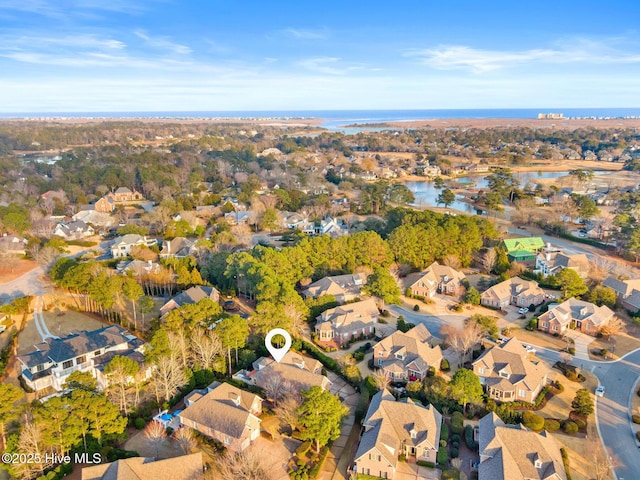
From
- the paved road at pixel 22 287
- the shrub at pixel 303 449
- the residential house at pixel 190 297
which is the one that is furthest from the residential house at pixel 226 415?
the paved road at pixel 22 287

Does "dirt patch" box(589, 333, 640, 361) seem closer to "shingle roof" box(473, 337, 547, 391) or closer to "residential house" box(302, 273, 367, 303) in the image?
"shingle roof" box(473, 337, 547, 391)

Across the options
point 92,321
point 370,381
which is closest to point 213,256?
point 92,321

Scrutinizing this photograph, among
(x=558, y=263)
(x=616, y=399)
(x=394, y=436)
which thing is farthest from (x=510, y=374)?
(x=558, y=263)

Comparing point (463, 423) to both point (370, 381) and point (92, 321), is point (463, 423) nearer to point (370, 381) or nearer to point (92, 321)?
point (370, 381)

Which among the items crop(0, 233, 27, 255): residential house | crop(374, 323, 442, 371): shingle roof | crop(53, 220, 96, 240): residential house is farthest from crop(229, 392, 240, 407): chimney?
crop(53, 220, 96, 240): residential house

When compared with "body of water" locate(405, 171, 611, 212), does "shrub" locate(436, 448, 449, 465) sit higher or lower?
lower

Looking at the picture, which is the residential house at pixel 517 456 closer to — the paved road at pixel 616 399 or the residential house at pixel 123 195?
the paved road at pixel 616 399

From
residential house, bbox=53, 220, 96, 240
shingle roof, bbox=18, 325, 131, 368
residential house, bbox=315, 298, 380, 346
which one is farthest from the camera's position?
residential house, bbox=53, 220, 96, 240
